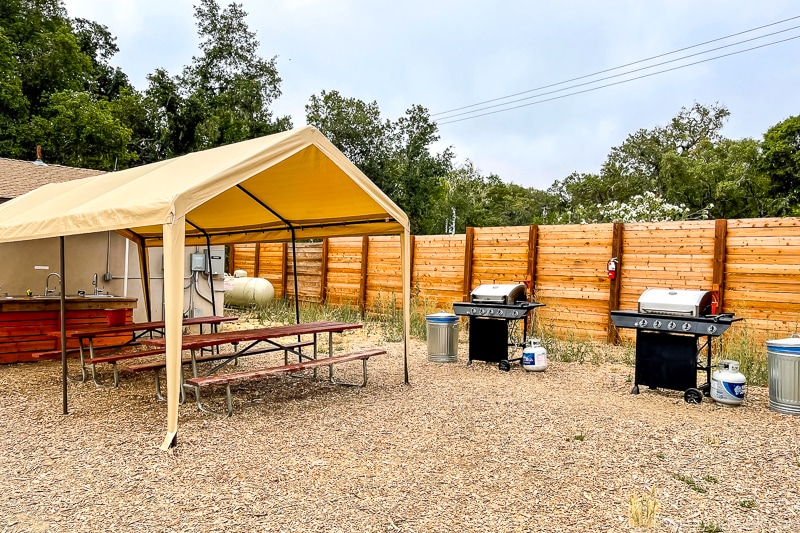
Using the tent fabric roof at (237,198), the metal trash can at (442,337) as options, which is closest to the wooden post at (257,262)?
the tent fabric roof at (237,198)

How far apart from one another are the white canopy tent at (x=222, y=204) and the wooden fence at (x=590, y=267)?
13.6 ft

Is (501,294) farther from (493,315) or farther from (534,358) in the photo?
(534,358)

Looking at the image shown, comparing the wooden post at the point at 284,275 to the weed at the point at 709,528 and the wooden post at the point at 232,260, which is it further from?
the weed at the point at 709,528

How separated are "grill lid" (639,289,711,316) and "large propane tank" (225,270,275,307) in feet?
32.5

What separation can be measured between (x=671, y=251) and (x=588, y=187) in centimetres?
2781

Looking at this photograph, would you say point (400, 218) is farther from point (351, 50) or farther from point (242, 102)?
point (242, 102)

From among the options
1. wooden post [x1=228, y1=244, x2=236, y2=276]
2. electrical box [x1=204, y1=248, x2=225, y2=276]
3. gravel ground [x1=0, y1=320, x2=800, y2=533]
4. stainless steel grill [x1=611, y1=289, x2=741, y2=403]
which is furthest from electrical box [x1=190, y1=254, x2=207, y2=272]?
stainless steel grill [x1=611, y1=289, x2=741, y2=403]

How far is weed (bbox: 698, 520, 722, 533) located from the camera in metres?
3.05

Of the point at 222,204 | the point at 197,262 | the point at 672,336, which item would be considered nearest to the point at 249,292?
the point at 197,262

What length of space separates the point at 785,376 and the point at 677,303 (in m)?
1.12

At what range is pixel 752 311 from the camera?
791cm

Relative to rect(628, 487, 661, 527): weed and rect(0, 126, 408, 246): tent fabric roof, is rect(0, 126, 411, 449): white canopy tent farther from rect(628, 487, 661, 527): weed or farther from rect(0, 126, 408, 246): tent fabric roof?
rect(628, 487, 661, 527): weed

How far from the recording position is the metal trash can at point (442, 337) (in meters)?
8.11

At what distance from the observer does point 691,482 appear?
370cm
